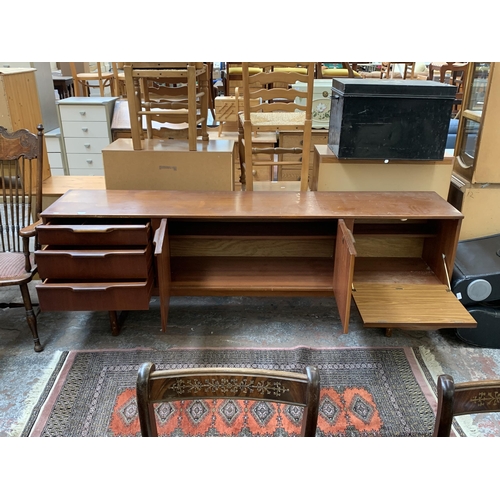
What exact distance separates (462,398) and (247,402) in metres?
1.05

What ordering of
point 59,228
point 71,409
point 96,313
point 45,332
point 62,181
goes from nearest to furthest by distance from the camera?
1. point 71,409
2. point 59,228
3. point 45,332
4. point 96,313
5. point 62,181

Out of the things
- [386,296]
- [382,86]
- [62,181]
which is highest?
[382,86]

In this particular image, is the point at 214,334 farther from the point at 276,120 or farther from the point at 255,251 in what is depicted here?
the point at 276,120

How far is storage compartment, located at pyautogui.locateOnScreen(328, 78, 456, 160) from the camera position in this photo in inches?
79.0

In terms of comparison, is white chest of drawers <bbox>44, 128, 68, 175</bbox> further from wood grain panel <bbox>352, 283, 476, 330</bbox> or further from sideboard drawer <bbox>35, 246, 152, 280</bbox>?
wood grain panel <bbox>352, 283, 476, 330</bbox>

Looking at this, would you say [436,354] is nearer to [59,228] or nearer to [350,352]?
[350,352]

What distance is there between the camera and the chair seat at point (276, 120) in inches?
88.2

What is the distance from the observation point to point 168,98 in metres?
2.37

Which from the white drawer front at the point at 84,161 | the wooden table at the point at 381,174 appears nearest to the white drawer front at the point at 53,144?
the white drawer front at the point at 84,161

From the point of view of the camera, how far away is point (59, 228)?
183 centimetres

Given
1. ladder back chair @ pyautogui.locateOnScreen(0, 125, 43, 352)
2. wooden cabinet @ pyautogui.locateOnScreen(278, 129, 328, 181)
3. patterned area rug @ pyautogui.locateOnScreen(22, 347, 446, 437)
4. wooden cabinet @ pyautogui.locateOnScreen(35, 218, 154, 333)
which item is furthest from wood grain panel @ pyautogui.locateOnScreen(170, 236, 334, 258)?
wooden cabinet @ pyautogui.locateOnScreen(278, 129, 328, 181)

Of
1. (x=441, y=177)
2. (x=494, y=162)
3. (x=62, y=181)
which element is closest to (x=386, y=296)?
(x=441, y=177)

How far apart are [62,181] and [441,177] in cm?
211

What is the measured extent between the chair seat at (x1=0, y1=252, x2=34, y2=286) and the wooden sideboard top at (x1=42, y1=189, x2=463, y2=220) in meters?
0.26
